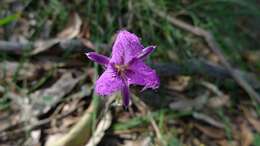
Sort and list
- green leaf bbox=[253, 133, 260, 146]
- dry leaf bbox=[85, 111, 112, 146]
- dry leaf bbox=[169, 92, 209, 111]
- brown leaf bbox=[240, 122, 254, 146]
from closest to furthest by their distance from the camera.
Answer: dry leaf bbox=[85, 111, 112, 146] < green leaf bbox=[253, 133, 260, 146] < dry leaf bbox=[169, 92, 209, 111] < brown leaf bbox=[240, 122, 254, 146]

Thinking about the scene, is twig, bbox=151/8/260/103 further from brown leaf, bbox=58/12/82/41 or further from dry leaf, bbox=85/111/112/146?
dry leaf, bbox=85/111/112/146

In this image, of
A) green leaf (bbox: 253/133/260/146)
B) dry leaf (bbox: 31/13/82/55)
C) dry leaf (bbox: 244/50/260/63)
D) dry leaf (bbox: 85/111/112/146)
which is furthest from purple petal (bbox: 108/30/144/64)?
dry leaf (bbox: 244/50/260/63)

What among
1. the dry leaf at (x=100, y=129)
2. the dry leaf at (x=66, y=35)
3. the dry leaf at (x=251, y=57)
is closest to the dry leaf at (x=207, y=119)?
the dry leaf at (x=100, y=129)

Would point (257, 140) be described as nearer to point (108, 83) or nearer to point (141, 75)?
point (141, 75)

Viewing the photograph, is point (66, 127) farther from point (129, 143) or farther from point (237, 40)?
point (237, 40)

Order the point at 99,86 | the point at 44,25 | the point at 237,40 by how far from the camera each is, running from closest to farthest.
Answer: the point at 99,86
the point at 44,25
the point at 237,40

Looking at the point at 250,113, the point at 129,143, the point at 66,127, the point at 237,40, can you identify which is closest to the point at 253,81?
the point at 250,113

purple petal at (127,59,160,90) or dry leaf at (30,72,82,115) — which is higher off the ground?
purple petal at (127,59,160,90)

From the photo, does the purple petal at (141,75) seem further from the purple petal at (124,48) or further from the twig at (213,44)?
the twig at (213,44)
